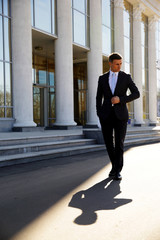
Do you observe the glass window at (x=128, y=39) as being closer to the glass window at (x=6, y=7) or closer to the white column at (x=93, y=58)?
the white column at (x=93, y=58)

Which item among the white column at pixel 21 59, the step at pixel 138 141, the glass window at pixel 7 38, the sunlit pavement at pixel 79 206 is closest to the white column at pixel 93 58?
the step at pixel 138 141

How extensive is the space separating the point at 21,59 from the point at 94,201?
32.5ft

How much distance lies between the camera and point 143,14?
24.9 meters

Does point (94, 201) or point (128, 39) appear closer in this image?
point (94, 201)

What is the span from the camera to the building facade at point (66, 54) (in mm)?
12047

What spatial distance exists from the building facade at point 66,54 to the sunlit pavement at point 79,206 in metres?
7.64

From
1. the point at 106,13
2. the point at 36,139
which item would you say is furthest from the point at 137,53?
the point at 36,139

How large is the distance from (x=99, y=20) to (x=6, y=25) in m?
7.43

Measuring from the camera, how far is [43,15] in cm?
1419

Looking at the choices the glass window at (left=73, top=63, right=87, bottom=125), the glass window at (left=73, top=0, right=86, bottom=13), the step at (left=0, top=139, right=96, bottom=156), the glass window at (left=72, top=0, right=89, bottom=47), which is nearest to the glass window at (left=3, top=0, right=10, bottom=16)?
the glass window at (left=72, top=0, right=89, bottom=47)

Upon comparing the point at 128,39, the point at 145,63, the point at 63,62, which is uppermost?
the point at 128,39

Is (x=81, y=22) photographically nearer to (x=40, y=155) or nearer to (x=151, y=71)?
(x=151, y=71)

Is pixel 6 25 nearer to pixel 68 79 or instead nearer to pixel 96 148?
pixel 68 79

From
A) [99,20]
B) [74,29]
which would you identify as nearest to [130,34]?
[99,20]
